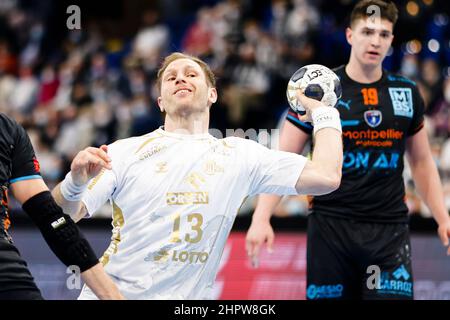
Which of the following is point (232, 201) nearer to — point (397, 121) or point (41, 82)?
point (397, 121)

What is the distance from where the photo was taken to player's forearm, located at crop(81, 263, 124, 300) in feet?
13.4

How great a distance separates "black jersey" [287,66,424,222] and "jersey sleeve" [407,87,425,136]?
4 centimetres

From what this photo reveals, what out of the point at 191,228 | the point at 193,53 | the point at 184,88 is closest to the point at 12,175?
the point at 191,228

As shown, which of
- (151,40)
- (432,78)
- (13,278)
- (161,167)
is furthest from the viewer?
(151,40)

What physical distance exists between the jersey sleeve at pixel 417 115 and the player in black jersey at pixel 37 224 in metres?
3.35

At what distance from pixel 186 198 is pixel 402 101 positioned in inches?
98.4

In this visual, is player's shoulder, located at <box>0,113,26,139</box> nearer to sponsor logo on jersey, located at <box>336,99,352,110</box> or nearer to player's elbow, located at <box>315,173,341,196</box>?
player's elbow, located at <box>315,173,341,196</box>

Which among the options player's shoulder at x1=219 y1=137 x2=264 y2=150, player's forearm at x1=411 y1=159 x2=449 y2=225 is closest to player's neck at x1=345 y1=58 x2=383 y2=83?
player's forearm at x1=411 y1=159 x2=449 y2=225

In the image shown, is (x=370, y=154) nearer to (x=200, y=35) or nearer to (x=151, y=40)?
(x=200, y=35)

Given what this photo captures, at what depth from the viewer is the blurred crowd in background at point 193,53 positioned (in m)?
12.6

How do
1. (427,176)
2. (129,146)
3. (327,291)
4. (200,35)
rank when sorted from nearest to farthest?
1. (129,146)
2. (327,291)
3. (427,176)
4. (200,35)

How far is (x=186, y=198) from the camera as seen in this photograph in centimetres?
484

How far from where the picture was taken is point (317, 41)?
44.2 ft

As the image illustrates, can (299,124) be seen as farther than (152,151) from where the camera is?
Yes
